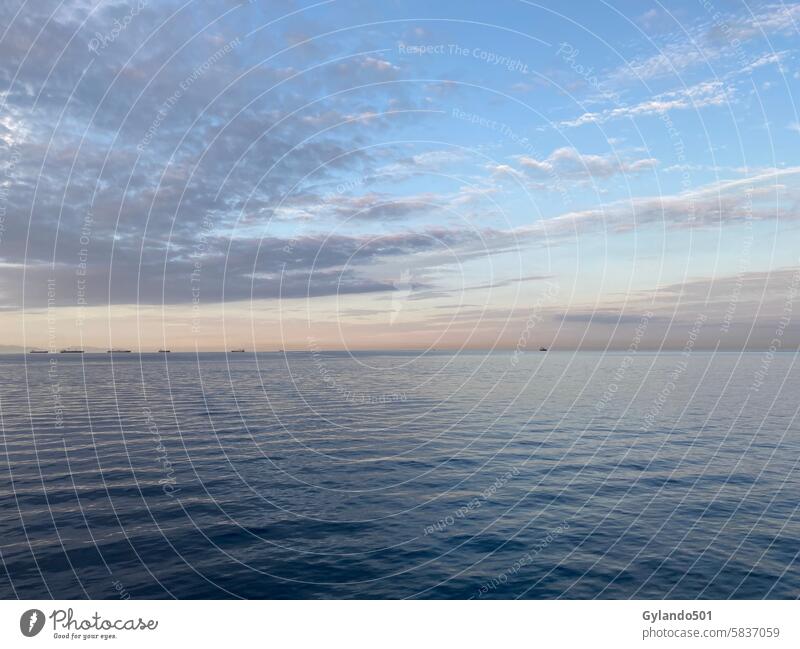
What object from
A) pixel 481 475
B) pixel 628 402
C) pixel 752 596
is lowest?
pixel 752 596

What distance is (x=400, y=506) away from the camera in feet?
112

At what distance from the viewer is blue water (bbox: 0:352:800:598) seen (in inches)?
920

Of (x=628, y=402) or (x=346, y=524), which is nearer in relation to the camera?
(x=346, y=524)

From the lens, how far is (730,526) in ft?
99.9

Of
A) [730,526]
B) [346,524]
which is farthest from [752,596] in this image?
[346,524]

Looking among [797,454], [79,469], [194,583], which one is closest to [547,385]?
[797,454]

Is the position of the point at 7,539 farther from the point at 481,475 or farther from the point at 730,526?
the point at 730,526

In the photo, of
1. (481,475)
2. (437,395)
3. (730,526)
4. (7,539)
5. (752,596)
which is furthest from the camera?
(437,395)

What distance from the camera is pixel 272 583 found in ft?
75.2

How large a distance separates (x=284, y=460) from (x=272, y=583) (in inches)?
973

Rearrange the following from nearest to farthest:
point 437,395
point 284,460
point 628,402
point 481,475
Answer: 1. point 481,475
2. point 284,460
3. point 628,402
4. point 437,395

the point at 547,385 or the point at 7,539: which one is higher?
the point at 547,385

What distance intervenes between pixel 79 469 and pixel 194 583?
90.7ft

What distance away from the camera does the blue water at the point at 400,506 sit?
23375 millimetres
